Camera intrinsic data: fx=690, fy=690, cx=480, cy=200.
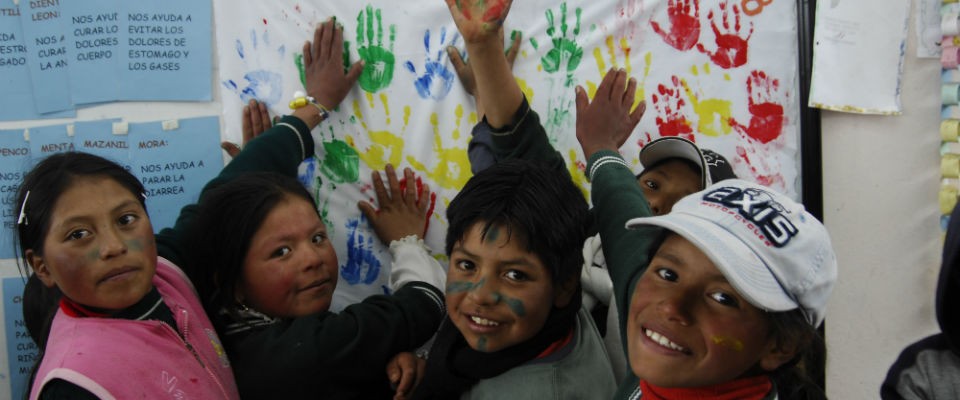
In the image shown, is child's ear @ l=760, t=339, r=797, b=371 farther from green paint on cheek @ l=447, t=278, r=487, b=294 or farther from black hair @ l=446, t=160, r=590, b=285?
green paint on cheek @ l=447, t=278, r=487, b=294

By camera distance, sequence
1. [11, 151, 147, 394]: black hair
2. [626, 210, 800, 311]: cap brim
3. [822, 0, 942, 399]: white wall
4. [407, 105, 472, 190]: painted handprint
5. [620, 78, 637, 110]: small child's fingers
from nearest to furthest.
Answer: [626, 210, 800, 311]: cap brim, [11, 151, 147, 394]: black hair, [620, 78, 637, 110]: small child's fingers, [822, 0, 942, 399]: white wall, [407, 105, 472, 190]: painted handprint

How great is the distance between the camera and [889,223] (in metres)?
1.89

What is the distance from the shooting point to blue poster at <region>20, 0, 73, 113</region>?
187 cm

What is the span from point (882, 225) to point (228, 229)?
1.69m

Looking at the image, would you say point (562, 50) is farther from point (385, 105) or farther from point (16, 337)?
point (16, 337)

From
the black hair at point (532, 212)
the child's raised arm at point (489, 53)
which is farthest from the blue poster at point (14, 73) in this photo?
the black hair at point (532, 212)

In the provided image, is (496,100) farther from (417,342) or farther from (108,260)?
(108,260)

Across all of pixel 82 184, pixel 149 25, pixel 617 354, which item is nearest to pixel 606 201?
pixel 617 354

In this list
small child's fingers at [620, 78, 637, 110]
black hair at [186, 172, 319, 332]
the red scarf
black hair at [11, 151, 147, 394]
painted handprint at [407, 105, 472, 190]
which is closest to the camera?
the red scarf

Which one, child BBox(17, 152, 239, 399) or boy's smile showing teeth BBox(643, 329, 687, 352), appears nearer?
boy's smile showing teeth BBox(643, 329, 687, 352)

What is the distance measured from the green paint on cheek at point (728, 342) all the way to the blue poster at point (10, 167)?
186cm

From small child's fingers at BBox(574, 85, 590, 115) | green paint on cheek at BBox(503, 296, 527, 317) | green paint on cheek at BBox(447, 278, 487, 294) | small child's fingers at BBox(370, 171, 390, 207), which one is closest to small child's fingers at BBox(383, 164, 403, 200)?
small child's fingers at BBox(370, 171, 390, 207)

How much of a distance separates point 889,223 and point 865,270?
144 mm

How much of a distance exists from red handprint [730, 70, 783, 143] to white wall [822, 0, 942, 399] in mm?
137
